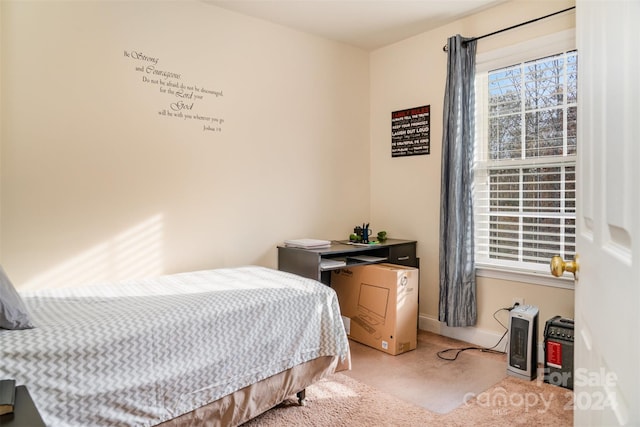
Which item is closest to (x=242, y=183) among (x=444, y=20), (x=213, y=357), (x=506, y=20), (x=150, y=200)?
(x=150, y=200)

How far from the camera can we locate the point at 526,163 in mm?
2910

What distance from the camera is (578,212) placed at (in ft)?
3.23

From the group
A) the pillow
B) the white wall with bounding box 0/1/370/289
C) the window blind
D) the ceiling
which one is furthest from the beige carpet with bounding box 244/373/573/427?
the ceiling

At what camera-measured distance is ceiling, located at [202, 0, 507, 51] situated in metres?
2.94

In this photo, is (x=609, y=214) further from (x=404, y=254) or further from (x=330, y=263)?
(x=404, y=254)

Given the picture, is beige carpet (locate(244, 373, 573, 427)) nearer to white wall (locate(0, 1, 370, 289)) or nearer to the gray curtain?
the gray curtain

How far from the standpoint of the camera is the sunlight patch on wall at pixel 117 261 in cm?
236

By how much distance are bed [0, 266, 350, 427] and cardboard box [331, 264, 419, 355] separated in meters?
0.76

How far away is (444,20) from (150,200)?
2.66 metres

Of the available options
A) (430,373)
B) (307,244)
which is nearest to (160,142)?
(307,244)

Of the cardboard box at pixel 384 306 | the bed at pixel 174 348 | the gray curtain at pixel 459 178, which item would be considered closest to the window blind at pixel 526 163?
the gray curtain at pixel 459 178

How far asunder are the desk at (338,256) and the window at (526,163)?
60 centimetres

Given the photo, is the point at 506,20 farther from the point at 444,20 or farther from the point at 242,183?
the point at 242,183

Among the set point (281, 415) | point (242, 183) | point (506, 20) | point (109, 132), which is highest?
point (506, 20)
